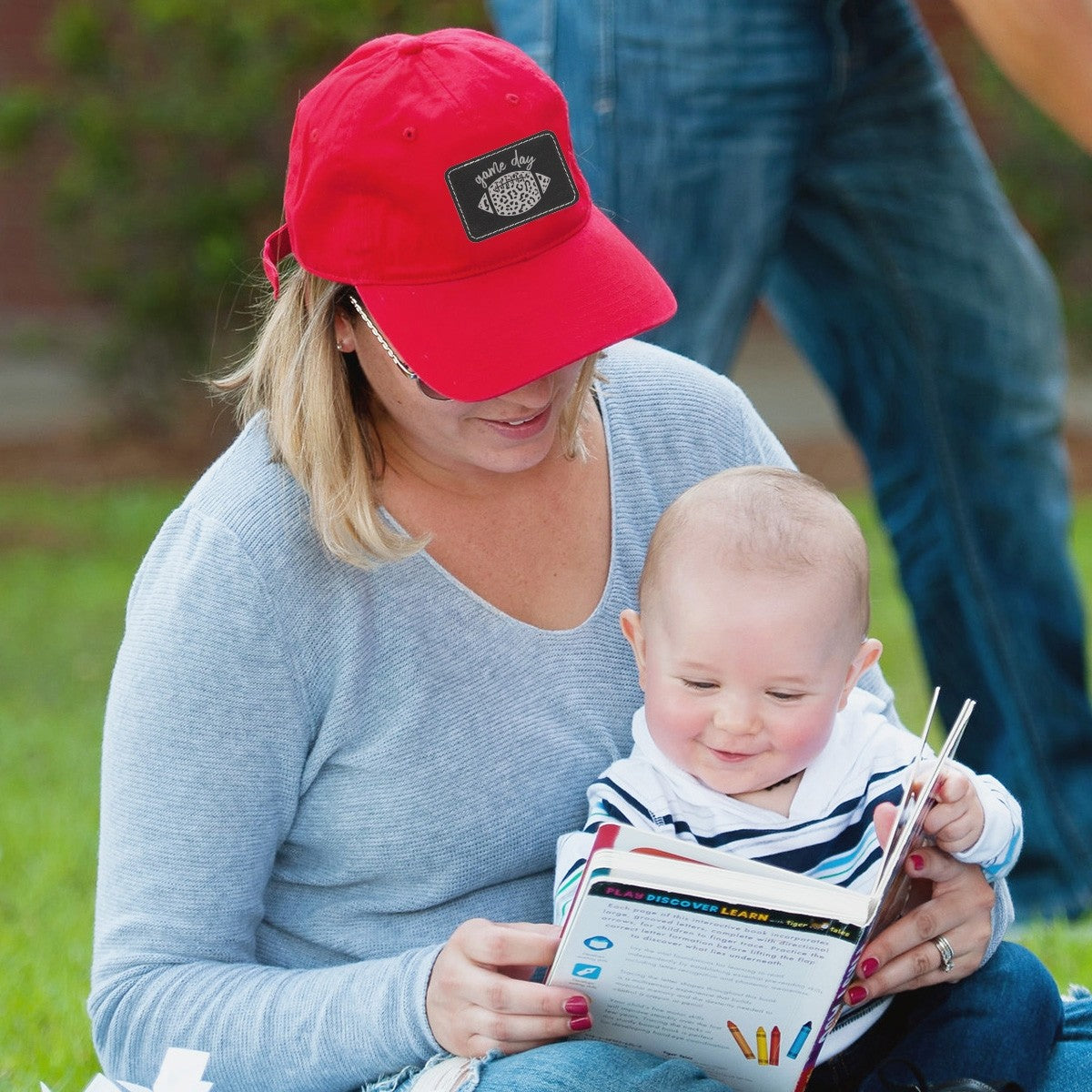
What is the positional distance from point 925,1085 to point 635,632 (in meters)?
0.63

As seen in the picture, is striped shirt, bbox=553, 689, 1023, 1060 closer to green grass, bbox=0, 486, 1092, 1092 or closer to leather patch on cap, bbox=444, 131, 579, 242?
leather patch on cap, bbox=444, 131, 579, 242

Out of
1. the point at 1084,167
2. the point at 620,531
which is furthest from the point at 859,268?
the point at 1084,167

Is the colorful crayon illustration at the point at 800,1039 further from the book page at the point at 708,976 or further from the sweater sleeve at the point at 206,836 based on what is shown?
the sweater sleeve at the point at 206,836

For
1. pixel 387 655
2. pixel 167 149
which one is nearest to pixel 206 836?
pixel 387 655

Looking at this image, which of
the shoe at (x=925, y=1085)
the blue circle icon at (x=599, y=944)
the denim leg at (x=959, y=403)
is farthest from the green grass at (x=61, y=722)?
the blue circle icon at (x=599, y=944)

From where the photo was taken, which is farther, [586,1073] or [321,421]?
[321,421]

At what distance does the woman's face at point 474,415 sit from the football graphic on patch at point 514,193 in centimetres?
19

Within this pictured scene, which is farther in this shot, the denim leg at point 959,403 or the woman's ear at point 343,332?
the denim leg at point 959,403

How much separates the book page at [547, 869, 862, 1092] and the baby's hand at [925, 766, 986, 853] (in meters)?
0.27

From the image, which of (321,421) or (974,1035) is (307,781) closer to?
(321,421)

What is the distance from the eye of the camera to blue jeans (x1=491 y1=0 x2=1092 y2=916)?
2.98 meters

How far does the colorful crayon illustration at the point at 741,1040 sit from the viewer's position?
194cm

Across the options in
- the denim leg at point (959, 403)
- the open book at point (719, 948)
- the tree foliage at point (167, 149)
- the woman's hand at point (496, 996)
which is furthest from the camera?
the tree foliage at point (167, 149)

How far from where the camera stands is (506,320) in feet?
6.56
